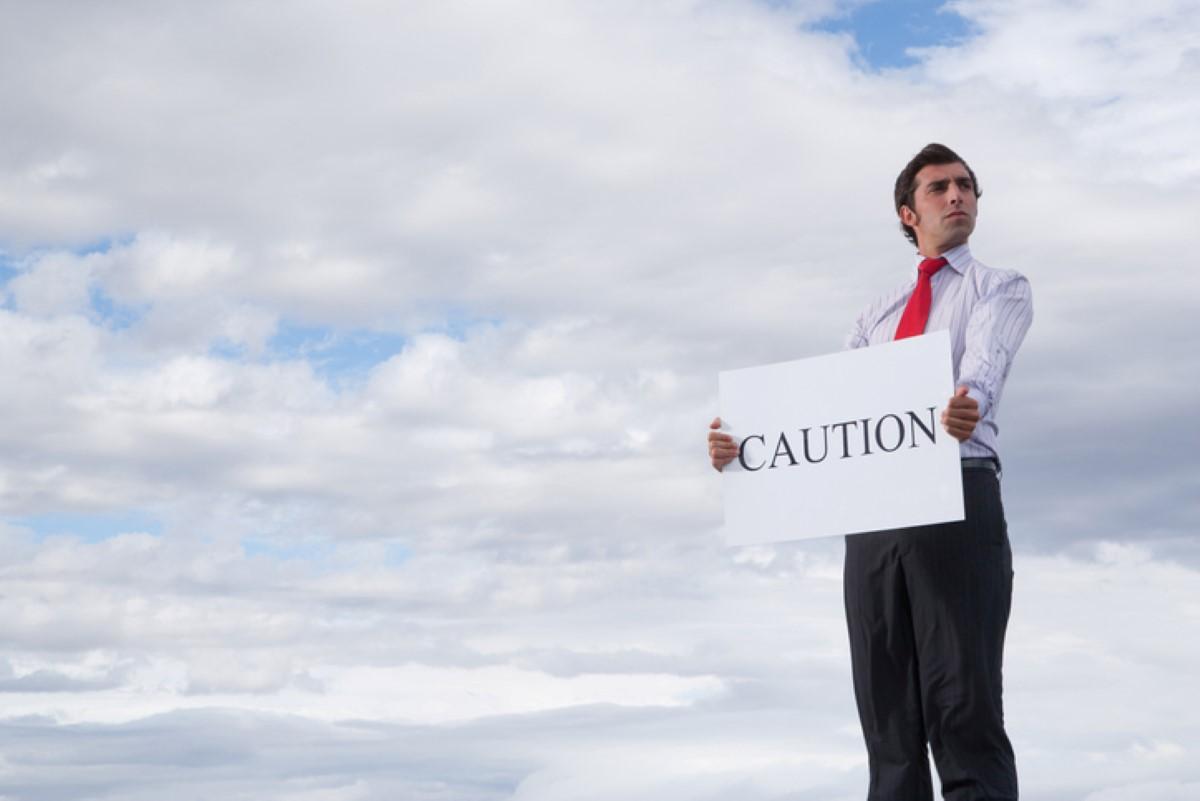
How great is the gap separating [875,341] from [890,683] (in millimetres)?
1534

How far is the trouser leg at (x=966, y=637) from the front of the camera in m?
5.54

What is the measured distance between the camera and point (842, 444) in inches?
239

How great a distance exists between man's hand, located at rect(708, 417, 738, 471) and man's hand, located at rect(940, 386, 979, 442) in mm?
1010

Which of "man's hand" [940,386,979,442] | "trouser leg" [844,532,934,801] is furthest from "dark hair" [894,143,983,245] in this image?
"trouser leg" [844,532,934,801]

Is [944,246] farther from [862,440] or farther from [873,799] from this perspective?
[873,799]

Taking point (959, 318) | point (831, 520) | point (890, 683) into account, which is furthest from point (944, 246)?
point (890, 683)

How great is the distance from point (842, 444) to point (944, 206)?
3.72 feet

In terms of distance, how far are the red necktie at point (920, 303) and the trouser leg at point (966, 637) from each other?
0.74 metres

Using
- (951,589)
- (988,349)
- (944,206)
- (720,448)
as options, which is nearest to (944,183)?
(944,206)

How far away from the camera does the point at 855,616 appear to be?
19.5 ft

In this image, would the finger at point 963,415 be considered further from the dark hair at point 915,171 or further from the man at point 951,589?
the dark hair at point 915,171

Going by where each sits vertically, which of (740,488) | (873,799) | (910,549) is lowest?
(873,799)

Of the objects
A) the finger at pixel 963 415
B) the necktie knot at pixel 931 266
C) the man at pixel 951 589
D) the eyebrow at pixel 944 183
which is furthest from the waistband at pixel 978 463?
the eyebrow at pixel 944 183

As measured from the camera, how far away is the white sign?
5.74m
